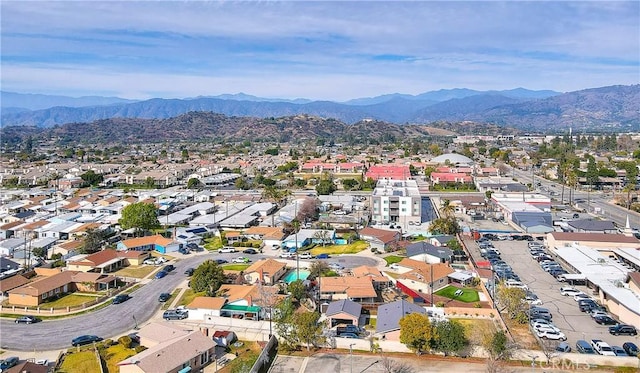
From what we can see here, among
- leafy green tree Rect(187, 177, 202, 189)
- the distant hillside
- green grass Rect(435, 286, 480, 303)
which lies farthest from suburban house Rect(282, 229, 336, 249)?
the distant hillside

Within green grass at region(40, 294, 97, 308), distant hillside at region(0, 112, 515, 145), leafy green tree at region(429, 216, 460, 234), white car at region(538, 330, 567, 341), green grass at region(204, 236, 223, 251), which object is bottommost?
green grass at region(40, 294, 97, 308)

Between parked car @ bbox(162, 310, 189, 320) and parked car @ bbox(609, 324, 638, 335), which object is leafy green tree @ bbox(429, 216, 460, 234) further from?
parked car @ bbox(162, 310, 189, 320)

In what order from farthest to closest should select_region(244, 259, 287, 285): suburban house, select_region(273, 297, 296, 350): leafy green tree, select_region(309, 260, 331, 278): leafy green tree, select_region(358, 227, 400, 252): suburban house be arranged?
select_region(358, 227, 400, 252): suburban house → select_region(309, 260, 331, 278): leafy green tree → select_region(244, 259, 287, 285): suburban house → select_region(273, 297, 296, 350): leafy green tree

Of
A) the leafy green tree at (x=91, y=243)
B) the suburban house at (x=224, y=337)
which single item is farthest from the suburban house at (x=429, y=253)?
the leafy green tree at (x=91, y=243)

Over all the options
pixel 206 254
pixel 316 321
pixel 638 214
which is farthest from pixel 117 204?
pixel 638 214

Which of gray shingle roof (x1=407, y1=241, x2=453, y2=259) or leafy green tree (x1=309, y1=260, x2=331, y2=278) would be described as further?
gray shingle roof (x1=407, y1=241, x2=453, y2=259)

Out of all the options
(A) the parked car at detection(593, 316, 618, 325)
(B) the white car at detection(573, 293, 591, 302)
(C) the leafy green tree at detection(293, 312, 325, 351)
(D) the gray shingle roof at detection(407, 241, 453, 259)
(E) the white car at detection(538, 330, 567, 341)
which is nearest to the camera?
(C) the leafy green tree at detection(293, 312, 325, 351)
